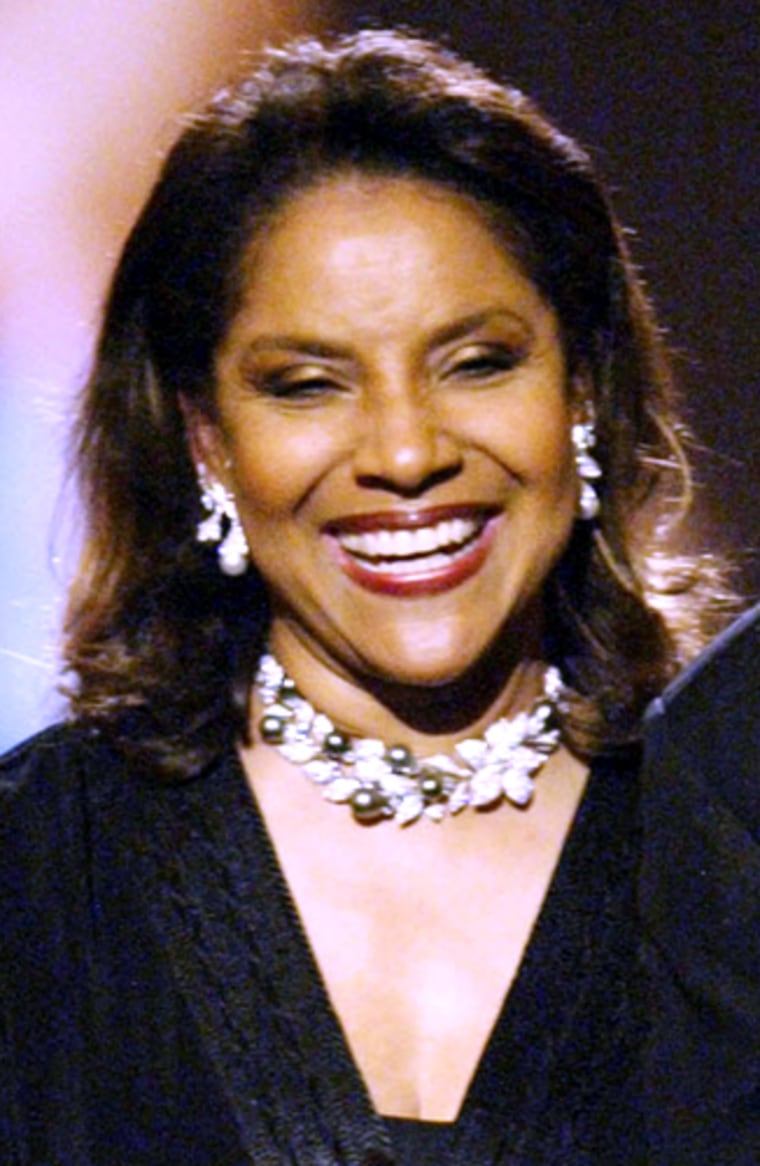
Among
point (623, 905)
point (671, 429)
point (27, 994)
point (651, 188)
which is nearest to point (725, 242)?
point (651, 188)

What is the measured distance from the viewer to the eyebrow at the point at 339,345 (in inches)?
59.9

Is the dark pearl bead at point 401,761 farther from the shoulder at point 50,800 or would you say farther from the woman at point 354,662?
the shoulder at point 50,800

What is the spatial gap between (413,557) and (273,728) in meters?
0.19

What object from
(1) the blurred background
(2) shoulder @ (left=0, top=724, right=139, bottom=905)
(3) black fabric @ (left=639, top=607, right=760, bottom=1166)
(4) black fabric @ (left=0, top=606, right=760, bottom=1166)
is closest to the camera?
(3) black fabric @ (left=639, top=607, right=760, bottom=1166)

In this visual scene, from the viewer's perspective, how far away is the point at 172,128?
2025mm

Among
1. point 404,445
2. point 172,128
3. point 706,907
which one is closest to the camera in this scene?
point 706,907

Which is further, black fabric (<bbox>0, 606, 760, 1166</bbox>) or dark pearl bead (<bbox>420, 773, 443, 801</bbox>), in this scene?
dark pearl bead (<bbox>420, 773, 443, 801</bbox>)

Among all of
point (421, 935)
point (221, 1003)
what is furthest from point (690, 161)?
point (221, 1003)

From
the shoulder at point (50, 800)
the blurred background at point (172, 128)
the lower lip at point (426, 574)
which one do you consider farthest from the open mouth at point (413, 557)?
the blurred background at point (172, 128)

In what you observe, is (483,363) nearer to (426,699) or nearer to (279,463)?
(279,463)

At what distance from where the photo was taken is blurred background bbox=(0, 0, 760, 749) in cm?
205

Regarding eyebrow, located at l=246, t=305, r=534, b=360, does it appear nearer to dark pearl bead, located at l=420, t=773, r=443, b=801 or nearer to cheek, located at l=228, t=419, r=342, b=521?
cheek, located at l=228, t=419, r=342, b=521

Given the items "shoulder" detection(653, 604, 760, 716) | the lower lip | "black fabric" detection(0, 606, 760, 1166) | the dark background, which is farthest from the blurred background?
"shoulder" detection(653, 604, 760, 716)

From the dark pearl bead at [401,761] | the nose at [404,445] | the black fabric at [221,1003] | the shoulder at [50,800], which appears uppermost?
the nose at [404,445]
